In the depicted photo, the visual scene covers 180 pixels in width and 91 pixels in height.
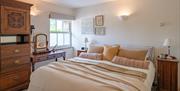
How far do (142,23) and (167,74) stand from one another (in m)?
1.41

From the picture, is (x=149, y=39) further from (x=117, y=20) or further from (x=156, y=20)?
(x=117, y=20)

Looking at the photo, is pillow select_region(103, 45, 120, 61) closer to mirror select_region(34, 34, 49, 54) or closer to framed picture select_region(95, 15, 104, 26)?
framed picture select_region(95, 15, 104, 26)

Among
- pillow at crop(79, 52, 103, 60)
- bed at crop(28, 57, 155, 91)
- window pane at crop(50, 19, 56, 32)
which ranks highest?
window pane at crop(50, 19, 56, 32)

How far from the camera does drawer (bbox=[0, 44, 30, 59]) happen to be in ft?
9.87

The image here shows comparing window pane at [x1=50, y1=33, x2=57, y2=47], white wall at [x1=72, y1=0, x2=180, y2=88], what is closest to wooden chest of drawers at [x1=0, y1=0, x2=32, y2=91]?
window pane at [x1=50, y1=33, x2=57, y2=47]

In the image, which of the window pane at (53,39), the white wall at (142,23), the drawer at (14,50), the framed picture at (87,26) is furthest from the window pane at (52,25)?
the drawer at (14,50)

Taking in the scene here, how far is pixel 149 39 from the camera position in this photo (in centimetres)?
387

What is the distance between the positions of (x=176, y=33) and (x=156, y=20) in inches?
21.7

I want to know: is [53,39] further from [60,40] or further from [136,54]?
[136,54]

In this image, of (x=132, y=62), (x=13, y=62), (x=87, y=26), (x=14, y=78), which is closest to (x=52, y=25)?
(x=87, y=26)

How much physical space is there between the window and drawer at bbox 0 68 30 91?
5.23 feet

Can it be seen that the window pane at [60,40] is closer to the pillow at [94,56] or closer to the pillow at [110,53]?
the pillow at [94,56]

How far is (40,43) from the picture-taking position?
436cm

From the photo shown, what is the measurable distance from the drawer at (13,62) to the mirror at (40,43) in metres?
0.61
